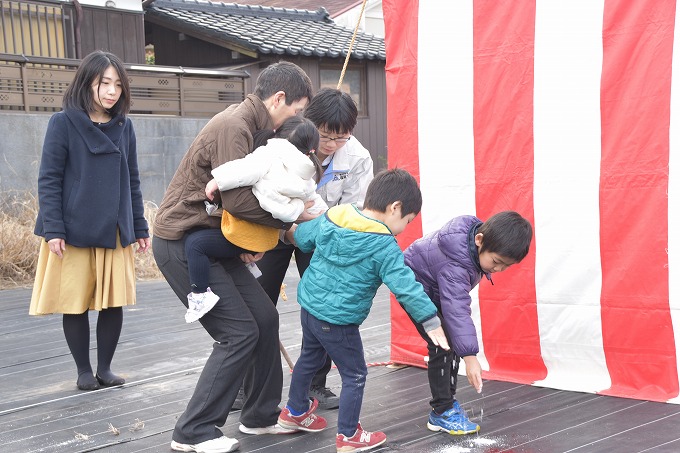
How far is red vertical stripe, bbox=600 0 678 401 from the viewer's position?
3.30m

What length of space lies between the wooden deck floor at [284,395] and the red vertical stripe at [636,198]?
18cm

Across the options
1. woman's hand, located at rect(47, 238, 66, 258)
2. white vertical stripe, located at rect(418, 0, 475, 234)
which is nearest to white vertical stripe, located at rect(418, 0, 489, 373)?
white vertical stripe, located at rect(418, 0, 475, 234)

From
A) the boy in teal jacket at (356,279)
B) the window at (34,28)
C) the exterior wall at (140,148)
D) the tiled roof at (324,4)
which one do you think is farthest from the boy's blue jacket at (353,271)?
the tiled roof at (324,4)

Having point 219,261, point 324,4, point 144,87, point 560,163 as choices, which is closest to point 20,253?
point 144,87

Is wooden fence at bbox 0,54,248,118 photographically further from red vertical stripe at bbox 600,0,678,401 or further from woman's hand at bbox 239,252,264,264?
red vertical stripe at bbox 600,0,678,401

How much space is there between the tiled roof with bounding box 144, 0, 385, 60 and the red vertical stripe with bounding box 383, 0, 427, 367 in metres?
9.41

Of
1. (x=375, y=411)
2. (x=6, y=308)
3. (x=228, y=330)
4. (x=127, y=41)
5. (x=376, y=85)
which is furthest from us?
(x=376, y=85)

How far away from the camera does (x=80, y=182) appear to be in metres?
3.81

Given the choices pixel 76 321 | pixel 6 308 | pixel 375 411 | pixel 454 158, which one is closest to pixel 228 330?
pixel 375 411

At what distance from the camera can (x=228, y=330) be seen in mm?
2938

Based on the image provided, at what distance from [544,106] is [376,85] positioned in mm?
11734

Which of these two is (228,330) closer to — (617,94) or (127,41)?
(617,94)

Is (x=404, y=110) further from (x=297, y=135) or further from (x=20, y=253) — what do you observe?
(x=20, y=253)

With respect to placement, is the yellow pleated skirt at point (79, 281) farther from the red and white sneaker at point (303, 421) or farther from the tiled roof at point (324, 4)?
the tiled roof at point (324, 4)
